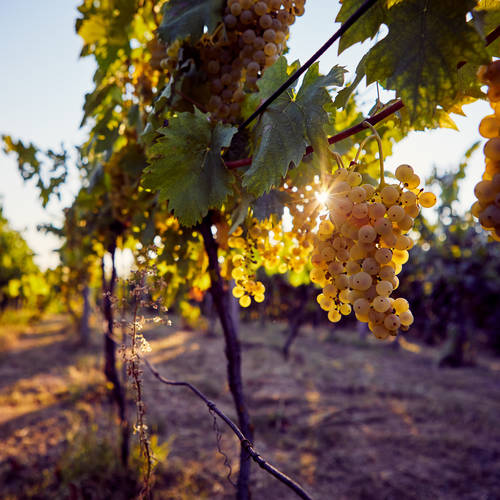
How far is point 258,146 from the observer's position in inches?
34.0

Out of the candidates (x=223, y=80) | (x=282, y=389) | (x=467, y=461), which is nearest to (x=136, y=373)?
(x=223, y=80)

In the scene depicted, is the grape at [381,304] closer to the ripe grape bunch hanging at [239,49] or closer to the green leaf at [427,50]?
the green leaf at [427,50]

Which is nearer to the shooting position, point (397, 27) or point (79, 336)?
point (397, 27)

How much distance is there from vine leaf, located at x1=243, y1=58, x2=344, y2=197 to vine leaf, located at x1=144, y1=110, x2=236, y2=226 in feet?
0.41

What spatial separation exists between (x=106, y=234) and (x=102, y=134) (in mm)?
864

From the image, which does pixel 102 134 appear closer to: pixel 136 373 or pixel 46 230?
pixel 136 373

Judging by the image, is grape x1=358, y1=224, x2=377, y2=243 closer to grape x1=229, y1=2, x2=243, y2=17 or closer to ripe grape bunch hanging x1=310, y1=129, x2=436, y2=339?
ripe grape bunch hanging x1=310, y1=129, x2=436, y2=339

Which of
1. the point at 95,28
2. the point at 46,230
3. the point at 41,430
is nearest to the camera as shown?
the point at 95,28

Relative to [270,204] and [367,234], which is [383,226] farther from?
[270,204]

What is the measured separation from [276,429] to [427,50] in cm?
461

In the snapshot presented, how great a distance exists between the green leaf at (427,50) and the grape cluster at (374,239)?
0.13 meters

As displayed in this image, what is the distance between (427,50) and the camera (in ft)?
1.90

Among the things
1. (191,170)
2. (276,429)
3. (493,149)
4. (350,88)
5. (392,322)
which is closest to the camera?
(493,149)

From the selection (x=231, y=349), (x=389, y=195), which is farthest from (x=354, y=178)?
(x=231, y=349)
